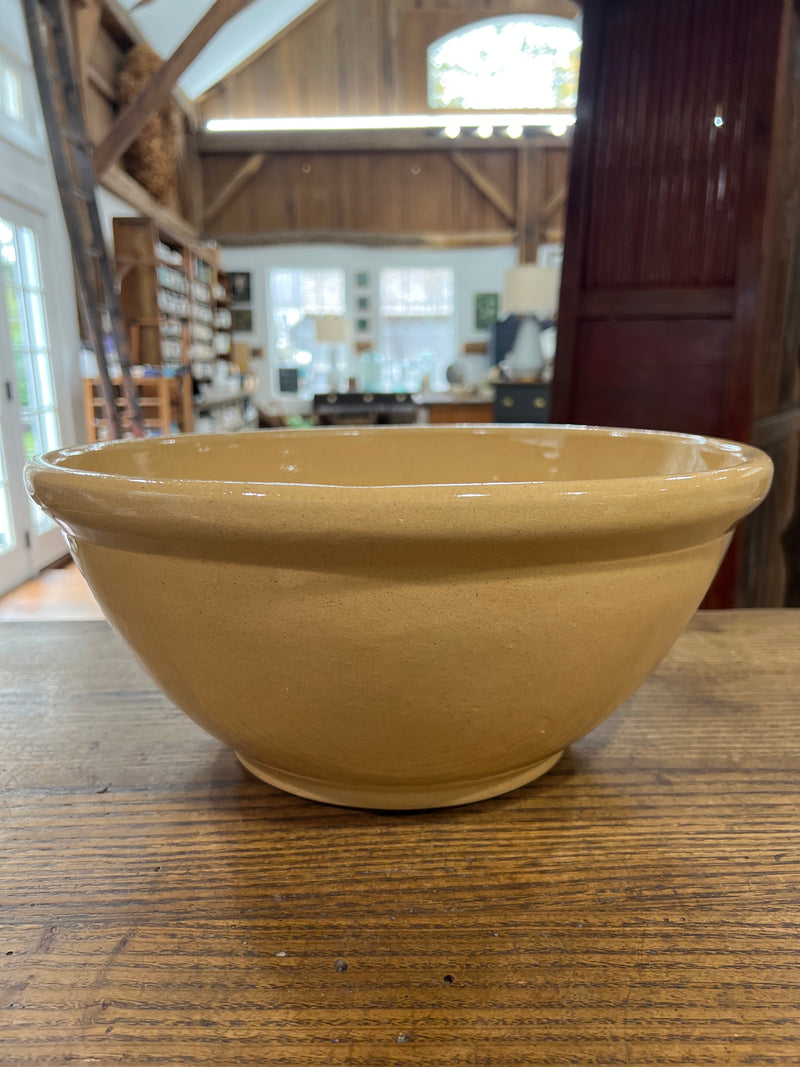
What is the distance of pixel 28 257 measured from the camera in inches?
122

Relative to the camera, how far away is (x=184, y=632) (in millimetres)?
255

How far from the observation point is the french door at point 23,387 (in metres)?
2.76

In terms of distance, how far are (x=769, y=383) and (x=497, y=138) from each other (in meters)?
5.86

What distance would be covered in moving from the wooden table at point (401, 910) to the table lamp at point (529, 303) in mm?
3356

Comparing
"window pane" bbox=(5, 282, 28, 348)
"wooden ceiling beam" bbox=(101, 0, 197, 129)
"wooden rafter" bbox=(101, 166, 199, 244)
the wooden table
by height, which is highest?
"wooden ceiling beam" bbox=(101, 0, 197, 129)

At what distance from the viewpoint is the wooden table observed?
0.21 m

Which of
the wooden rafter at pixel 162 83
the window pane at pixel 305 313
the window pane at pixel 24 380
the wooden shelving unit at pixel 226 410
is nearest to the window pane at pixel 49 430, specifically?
the window pane at pixel 24 380

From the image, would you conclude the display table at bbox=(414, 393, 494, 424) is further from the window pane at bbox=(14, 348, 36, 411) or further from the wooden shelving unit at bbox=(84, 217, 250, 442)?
the window pane at bbox=(14, 348, 36, 411)

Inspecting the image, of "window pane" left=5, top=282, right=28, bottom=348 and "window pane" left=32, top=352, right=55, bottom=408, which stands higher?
"window pane" left=5, top=282, right=28, bottom=348

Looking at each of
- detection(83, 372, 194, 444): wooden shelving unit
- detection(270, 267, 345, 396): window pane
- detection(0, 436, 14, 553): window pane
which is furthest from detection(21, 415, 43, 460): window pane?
detection(270, 267, 345, 396): window pane

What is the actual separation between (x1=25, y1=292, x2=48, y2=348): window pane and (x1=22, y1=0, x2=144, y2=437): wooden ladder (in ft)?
0.72

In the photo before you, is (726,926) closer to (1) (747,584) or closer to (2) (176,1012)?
(2) (176,1012)

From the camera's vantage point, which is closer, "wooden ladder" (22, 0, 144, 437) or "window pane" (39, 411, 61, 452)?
"wooden ladder" (22, 0, 144, 437)

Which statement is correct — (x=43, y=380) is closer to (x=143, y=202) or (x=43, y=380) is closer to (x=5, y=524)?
(x=5, y=524)
